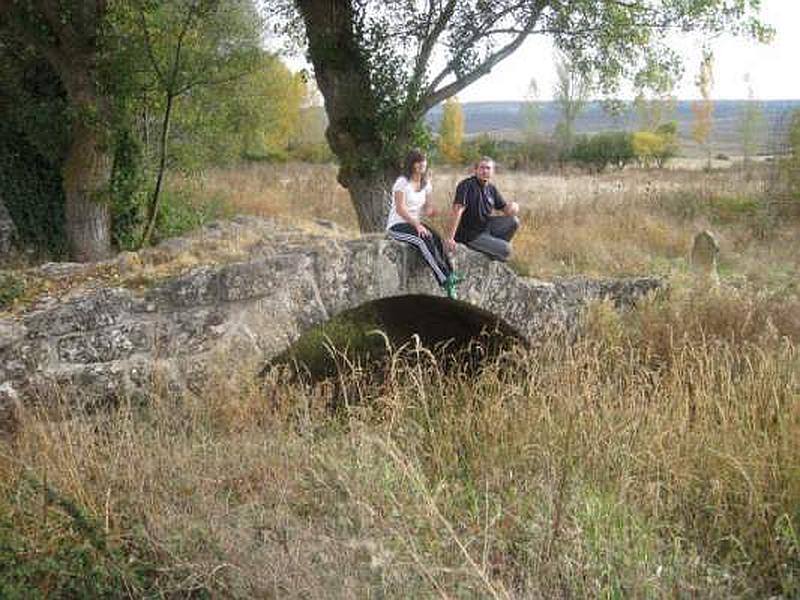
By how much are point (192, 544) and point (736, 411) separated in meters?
3.36

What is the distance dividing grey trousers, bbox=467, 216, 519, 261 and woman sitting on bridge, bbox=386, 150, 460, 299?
51 centimetres

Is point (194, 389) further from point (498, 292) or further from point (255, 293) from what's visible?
point (498, 292)

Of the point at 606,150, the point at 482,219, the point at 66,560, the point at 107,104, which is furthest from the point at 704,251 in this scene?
the point at 606,150

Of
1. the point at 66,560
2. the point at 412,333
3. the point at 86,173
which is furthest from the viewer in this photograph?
the point at 86,173

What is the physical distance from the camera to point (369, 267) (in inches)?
271

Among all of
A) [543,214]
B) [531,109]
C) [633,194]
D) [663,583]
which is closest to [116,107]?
[543,214]

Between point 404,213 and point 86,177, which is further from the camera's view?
point 86,177

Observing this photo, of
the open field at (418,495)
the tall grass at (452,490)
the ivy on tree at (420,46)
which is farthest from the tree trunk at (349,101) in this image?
the tall grass at (452,490)

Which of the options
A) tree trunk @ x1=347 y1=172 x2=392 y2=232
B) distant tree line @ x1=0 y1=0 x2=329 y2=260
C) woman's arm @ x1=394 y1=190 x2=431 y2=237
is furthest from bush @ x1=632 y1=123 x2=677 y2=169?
woman's arm @ x1=394 y1=190 x2=431 y2=237

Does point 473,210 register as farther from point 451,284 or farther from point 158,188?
point 158,188

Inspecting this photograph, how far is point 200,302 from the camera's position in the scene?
6164mm

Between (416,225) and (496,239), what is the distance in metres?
1.11

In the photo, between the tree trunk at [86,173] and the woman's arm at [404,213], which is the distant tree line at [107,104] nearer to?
the tree trunk at [86,173]

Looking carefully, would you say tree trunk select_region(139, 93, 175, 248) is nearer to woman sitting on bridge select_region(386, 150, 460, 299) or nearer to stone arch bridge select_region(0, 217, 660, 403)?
stone arch bridge select_region(0, 217, 660, 403)
